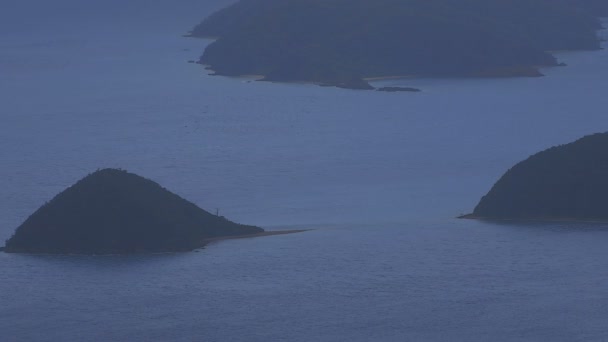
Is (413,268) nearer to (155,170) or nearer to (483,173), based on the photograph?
(483,173)

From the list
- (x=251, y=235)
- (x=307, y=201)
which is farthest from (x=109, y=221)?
(x=307, y=201)

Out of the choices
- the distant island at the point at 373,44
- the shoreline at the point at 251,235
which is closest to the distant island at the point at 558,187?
the shoreline at the point at 251,235

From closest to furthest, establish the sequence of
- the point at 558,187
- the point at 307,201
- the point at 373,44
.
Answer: the point at 558,187 < the point at 307,201 < the point at 373,44

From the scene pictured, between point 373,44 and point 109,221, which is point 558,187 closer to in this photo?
point 109,221

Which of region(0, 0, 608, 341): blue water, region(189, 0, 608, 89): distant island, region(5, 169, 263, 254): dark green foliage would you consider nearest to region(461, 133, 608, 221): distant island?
region(0, 0, 608, 341): blue water

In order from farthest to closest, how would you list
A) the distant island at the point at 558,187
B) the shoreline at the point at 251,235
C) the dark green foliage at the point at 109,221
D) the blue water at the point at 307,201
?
the distant island at the point at 558,187 → the shoreline at the point at 251,235 → the dark green foliage at the point at 109,221 → the blue water at the point at 307,201

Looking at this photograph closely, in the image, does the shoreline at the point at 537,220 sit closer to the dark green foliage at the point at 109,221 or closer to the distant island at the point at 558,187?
the distant island at the point at 558,187

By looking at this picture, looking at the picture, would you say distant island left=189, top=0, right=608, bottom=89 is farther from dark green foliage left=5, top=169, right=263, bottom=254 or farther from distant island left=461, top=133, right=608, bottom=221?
dark green foliage left=5, top=169, right=263, bottom=254
